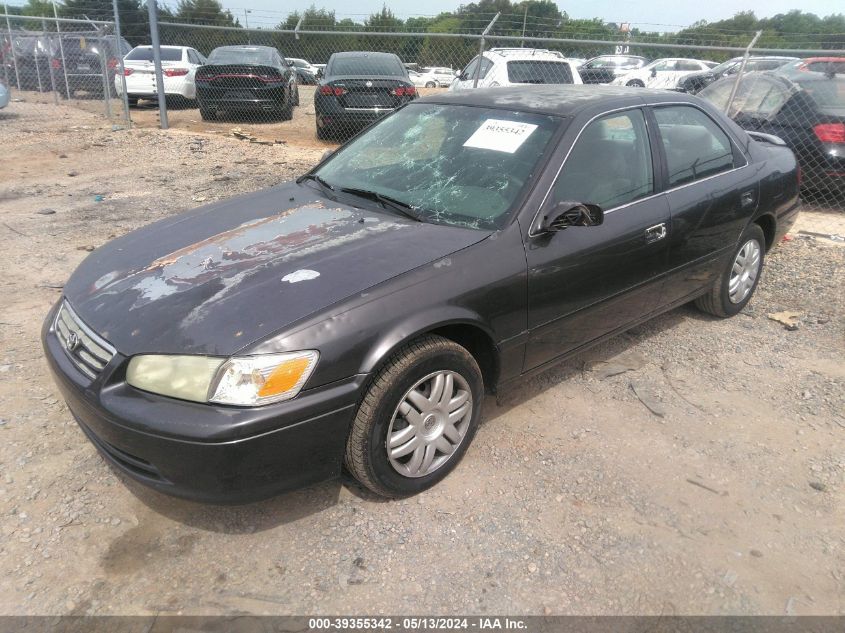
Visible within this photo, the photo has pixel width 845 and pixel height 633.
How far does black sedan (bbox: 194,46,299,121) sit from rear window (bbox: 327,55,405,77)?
159 cm

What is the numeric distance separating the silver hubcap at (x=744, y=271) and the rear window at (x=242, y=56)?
10970 millimetres

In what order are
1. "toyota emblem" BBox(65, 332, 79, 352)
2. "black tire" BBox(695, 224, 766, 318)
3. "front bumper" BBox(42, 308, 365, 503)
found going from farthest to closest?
"black tire" BBox(695, 224, 766, 318)
"toyota emblem" BBox(65, 332, 79, 352)
"front bumper" BBox(42, 308, 365, 503)

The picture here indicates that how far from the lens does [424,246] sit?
2.68 meters

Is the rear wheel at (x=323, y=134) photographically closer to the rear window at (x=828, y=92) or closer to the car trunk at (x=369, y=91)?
the car trunk at (x=369, y=91)

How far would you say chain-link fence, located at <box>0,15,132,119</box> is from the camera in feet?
47.8

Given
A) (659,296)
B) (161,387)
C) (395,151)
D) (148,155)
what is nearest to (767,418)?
(659,296)

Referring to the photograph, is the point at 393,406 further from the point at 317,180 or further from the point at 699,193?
the point at 699,193

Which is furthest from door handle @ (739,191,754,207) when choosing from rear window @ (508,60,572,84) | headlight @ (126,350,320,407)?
rear window @ (508,60,572,84)

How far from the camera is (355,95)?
10.1 metres

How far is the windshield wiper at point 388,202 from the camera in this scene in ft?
9.86

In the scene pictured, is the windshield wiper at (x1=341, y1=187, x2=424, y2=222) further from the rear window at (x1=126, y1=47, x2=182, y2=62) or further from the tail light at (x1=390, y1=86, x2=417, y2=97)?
the rear window at (x1=126, y1=47, x2=182, y2=62)

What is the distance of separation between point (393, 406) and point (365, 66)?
9657 mm

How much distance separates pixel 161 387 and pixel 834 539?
2.70 meters

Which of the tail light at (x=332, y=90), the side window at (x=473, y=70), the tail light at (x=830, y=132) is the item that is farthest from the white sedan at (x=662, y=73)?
the tail light at (x=830, y=132)
